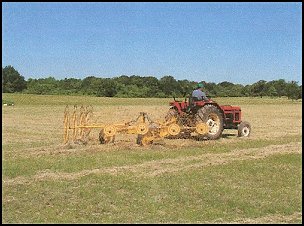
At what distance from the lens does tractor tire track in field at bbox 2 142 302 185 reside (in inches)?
324

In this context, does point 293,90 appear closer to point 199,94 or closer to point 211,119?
point 211,119

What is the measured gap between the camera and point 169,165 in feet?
31.3

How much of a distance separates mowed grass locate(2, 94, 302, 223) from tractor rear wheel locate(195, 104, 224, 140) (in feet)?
4.91

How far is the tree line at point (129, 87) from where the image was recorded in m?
80.0

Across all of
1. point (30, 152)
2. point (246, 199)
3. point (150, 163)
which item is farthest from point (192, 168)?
point (30, 152)

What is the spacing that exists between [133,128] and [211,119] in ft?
10.6

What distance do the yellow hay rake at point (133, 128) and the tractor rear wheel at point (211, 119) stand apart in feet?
1.21

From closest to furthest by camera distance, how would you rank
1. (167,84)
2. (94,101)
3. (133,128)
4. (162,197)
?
(162,197), (133,128), (94,101), (167,84)

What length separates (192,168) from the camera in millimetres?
9141

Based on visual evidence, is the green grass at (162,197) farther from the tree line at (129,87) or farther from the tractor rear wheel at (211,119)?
the tree line at (129,87)

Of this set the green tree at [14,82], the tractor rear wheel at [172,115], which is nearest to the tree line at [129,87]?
the green tree at [14,82]

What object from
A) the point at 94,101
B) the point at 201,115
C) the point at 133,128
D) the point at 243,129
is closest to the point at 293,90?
the point at 94,101

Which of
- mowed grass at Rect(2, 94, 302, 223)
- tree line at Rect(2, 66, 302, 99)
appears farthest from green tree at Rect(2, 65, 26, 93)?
mowed grass at Rect(2, 94, 302, 223)

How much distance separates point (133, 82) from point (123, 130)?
242 ft
